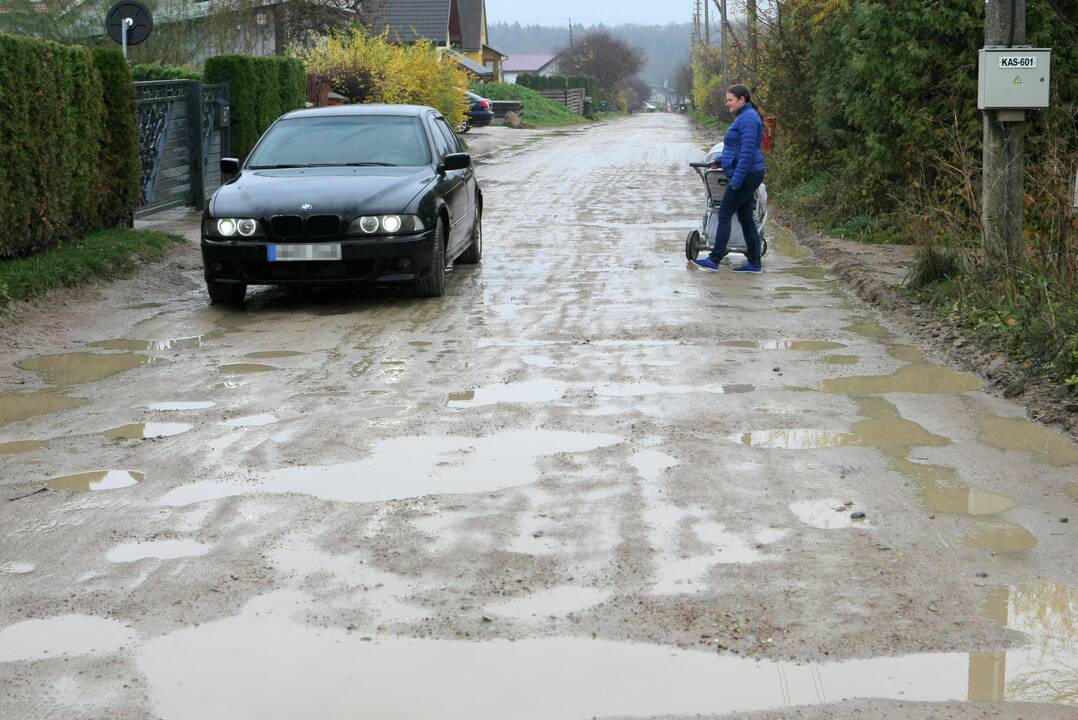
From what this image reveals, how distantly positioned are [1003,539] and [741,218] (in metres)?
7.95

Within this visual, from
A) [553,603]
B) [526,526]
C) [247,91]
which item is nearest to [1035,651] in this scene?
[553,603]

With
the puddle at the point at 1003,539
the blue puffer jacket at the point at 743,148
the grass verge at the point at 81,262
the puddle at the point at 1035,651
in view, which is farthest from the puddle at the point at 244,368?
the blue puffer jacket at the point at 743,148

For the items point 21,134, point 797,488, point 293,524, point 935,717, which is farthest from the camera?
point 21,134

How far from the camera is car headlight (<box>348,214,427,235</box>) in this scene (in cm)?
1067

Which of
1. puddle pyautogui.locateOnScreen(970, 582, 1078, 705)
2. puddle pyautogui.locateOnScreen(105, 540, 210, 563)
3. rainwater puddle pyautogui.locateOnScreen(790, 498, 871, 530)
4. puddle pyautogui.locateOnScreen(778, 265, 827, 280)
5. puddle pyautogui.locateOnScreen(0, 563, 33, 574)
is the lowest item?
puddle pyautogui.locateOnScreen(970, 582, 1078, 705)

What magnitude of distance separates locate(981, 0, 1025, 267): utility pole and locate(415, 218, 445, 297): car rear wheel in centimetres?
424

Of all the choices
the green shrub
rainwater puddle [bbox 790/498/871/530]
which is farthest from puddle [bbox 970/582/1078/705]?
the green shrub

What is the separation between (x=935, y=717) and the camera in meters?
3.79

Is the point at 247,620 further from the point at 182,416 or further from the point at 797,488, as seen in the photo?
the point at 182,416

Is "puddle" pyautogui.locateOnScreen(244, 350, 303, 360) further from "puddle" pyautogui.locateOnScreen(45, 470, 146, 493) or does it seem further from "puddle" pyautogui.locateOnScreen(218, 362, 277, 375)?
"puddle" pyautogui.locateOnScreen(45, 470, 146, 493)

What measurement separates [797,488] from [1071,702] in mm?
2098

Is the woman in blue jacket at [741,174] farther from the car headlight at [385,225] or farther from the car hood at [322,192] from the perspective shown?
the car headlight at [385,225]

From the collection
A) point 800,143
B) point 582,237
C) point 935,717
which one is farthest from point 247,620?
point 800,143

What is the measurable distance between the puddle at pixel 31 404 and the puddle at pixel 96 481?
1.33m
